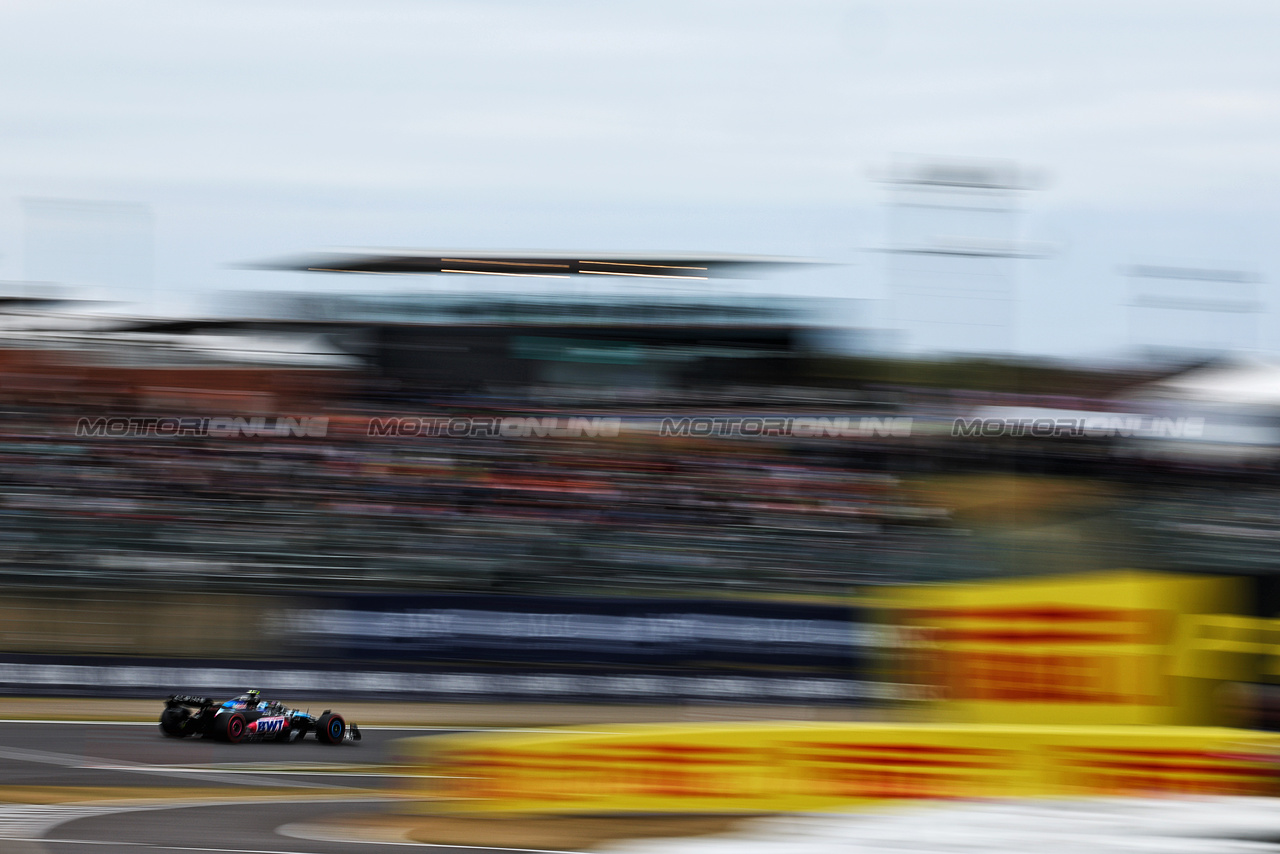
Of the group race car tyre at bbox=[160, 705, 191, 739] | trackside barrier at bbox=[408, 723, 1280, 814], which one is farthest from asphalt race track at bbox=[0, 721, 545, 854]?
trackside barrier at bbox=[408, 723, 1280, 814]

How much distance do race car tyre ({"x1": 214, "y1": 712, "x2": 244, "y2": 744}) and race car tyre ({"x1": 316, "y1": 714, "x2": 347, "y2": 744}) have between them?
1.87 feet

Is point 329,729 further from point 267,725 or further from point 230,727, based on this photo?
point 230,727

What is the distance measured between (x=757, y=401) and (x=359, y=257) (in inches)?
220

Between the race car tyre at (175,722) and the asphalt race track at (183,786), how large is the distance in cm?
8

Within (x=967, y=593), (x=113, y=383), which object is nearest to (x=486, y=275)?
(x=113, y=383)

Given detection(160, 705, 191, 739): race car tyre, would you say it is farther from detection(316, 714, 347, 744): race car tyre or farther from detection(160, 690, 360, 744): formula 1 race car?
detection(316, 714, 347, 744): race car tyre

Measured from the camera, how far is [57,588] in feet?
44.4

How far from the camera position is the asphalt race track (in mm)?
7340

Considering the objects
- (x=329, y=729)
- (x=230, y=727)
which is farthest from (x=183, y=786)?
(x=329, y=729)

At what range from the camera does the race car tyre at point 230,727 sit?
1073 centimetres

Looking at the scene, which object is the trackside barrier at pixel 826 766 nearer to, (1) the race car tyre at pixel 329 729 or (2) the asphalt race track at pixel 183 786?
(2) the asphalt race track at pixel 183 786

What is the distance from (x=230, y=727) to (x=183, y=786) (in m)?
1.58

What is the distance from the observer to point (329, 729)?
432 inches

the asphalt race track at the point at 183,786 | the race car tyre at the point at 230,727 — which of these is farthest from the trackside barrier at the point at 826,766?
the race car tyre at the point at 230,727
